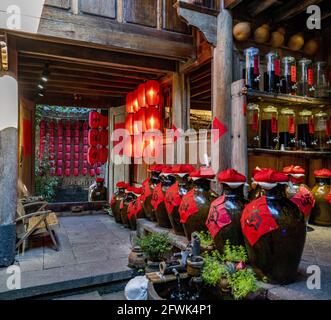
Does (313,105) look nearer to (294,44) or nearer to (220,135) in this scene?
(294,44)

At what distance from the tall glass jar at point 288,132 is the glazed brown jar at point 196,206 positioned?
6.60 ft

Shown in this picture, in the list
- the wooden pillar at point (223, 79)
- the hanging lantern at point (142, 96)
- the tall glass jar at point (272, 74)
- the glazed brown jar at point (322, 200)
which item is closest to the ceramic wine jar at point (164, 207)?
the wooden pillar at point (223, 79)

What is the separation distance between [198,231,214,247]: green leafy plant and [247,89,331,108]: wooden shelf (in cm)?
235

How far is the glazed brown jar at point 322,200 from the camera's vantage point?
5.14 m

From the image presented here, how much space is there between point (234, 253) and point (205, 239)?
841 mm

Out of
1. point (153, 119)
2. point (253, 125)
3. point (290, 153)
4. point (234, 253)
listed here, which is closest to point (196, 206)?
point (234, 253)

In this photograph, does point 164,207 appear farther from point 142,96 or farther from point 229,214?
point 142,96

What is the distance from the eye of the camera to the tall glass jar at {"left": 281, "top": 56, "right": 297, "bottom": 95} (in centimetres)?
532

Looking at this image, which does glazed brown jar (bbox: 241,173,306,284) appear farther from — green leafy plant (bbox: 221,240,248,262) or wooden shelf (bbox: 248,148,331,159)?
wooden shelf (bbox: 248,148,331,159)

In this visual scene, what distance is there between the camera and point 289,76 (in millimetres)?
5344

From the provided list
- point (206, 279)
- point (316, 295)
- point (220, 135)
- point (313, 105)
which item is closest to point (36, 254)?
point (206, 279)

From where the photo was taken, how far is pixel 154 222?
594 cm

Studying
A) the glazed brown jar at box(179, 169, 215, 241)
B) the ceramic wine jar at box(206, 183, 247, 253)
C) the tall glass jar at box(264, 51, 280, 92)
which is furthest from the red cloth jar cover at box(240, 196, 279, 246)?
the tall glass jar at box(264, 51, 280, 92)

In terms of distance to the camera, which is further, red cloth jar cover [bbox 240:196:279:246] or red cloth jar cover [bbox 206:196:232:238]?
red cloth jar cover [bbox 206:196:232:238]
